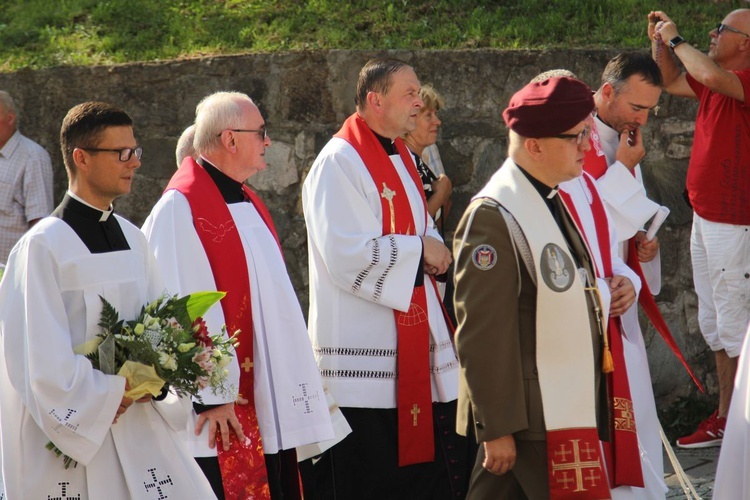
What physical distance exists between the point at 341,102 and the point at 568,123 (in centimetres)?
378

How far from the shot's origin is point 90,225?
164 inches

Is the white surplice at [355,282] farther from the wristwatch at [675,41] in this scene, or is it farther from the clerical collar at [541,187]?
the wristwatch at [675,41]

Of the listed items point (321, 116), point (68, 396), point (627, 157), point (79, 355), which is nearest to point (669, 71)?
point (627, 157)

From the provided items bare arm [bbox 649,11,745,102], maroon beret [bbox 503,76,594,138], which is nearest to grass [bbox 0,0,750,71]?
bare arm [bbox 649,11,745,102]

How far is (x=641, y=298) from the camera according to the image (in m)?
5.64

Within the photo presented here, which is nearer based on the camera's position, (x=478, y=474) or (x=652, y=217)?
(x=478, y=474)

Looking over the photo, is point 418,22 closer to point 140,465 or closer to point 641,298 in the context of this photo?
point 641,298

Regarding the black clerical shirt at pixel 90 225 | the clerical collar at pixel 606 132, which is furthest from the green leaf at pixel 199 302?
the clerical collar at pixel 606 132

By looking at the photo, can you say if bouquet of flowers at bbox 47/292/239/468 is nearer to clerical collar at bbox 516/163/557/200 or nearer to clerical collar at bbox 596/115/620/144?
clerical collar at bbox 516/163/557/200

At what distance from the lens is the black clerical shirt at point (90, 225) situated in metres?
4.12

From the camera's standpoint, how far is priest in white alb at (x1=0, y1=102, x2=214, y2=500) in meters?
3.90

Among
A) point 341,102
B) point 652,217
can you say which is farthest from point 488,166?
point 652,217

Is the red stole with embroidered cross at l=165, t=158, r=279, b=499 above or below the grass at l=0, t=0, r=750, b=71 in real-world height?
below

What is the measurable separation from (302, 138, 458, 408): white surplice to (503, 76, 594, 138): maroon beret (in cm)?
166
